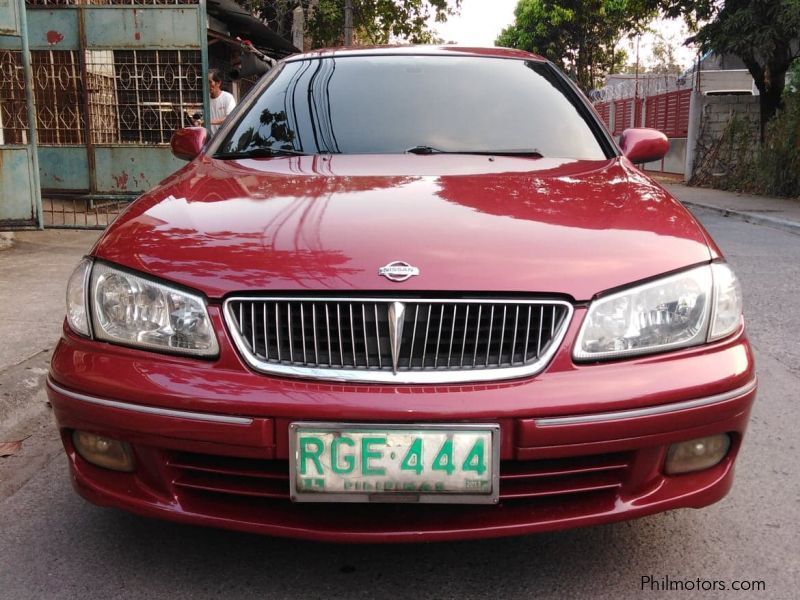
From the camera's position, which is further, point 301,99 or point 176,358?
point 301,99

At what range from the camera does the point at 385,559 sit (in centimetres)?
220

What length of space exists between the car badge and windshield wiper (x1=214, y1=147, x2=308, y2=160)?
1.13 meters

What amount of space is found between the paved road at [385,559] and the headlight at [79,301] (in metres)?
0.64

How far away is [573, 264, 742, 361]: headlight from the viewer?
75.0 inches

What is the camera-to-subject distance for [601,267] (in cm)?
195

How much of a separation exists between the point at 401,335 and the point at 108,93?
8.88 meters

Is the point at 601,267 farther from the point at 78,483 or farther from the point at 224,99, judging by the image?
the point at 224,99

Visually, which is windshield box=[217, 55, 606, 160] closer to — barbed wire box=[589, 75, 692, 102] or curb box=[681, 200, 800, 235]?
curb box=[681, 200, 800, 235]

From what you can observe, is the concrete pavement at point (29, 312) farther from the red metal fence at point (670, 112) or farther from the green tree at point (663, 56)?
the green tree at point (663, 56)

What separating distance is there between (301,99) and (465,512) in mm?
1902

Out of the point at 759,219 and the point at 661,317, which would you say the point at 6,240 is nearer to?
the point at 661,317

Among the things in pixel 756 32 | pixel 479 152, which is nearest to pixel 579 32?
pixel 756 32

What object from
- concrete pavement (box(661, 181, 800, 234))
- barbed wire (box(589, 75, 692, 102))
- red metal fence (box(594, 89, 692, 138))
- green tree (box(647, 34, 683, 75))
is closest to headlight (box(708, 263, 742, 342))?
concrete pavement (box(661, 181, 800, 234))

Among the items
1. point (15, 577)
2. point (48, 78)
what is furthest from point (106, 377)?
point (48, 78)
